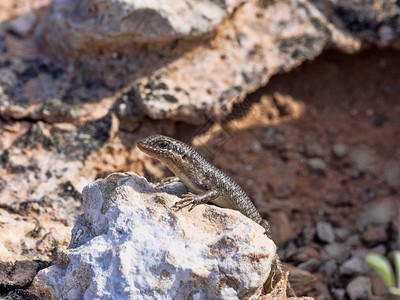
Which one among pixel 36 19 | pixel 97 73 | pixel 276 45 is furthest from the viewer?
pixel 36 19

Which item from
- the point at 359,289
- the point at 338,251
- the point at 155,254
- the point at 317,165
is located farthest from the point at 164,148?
the point at 317,165

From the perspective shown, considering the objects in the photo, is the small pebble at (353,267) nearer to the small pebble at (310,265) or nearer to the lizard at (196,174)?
the small pebble at (310,265)

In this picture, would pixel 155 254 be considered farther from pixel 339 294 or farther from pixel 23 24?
pixel 23 24

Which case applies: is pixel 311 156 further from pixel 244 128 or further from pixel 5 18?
pixel 5 18

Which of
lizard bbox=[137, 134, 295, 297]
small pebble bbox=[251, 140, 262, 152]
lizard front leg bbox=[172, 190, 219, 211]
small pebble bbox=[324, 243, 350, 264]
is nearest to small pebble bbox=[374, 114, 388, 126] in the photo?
small pebble bbox=[251, 140, 262, 152]

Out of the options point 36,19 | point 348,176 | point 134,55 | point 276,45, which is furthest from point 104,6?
point 348,176
